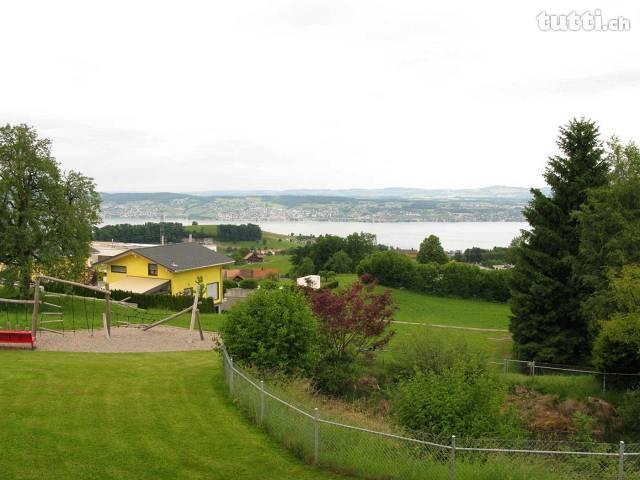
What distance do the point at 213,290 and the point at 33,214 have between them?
60.1 feet

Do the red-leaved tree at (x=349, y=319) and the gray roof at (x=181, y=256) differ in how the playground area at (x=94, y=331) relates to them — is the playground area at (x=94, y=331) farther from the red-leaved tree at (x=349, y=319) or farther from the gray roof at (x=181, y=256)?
the gray roof at (x=181, y=256)

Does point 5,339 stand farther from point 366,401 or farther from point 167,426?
point 366,401

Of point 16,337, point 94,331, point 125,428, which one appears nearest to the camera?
point 125,428

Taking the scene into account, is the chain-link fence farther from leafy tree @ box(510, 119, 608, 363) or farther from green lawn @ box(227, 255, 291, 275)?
green lawn @ box(227, 255, 291, 275)

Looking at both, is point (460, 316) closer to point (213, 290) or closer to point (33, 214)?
point (213, 290)

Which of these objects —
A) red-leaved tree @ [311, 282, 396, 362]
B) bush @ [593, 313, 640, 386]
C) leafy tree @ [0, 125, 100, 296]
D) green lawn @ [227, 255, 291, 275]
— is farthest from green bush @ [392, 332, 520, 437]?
green lawn @ [227, 255, 291, 275]

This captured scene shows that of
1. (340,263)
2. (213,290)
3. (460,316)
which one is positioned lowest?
(460,316)

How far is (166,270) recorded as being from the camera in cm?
4091

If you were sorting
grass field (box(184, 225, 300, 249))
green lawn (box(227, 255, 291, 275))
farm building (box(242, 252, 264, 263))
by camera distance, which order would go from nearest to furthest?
green lawn (box(227, 255, 291, 275)) → farm building (box(242, 252, 264, 263)) → grass field (box(184, 225, 300, 249))

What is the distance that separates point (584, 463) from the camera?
10.4 m

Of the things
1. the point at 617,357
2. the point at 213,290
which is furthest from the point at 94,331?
the point at 617,357

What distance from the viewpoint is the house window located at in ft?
146

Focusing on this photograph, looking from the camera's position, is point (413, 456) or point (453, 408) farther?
point (453, 408)

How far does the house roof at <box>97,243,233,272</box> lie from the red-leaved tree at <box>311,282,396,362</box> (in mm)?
23181
